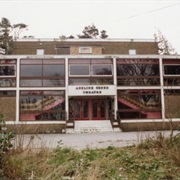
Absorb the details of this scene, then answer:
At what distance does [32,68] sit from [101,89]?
6565 mm

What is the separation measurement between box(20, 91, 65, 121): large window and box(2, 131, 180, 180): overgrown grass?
18.8 metres

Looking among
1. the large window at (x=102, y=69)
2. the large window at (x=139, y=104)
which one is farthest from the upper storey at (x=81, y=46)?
the large window at (x=139, y=104)

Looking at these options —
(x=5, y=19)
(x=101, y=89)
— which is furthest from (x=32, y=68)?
(x=5, y=19)

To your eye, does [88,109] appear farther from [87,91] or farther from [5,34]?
[5,34]

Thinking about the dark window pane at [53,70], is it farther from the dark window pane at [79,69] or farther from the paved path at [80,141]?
the paved path at [80,141]

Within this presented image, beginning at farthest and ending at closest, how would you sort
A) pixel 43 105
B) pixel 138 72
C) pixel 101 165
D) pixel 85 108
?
pixel 85 108 → pixel 138 72 → pixel 43 105 → pixel 101 165

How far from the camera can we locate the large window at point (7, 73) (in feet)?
88.1

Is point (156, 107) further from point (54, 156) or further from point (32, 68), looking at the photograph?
point (54, 156)

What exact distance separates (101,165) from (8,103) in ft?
70.1

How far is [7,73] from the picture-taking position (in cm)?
2706

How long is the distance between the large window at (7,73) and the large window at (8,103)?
815 mm

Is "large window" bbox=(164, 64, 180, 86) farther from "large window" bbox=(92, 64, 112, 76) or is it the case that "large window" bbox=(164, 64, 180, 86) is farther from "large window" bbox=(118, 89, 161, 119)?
"large window" bbox=(92, 64, 112, 76)

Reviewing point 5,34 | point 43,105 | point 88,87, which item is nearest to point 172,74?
point 88,87

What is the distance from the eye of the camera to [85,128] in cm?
2605
